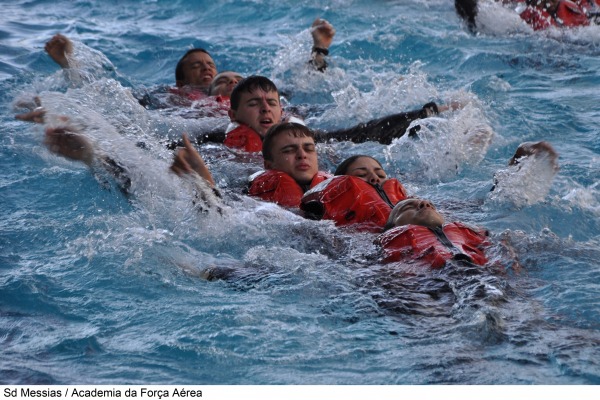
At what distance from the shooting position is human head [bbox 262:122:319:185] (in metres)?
7.35

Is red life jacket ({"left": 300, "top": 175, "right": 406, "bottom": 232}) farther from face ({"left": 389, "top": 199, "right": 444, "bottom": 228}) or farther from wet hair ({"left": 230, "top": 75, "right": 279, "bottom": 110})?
wet hair ({"left": 230, "top": 75, "right": 279, "bottom": 110})

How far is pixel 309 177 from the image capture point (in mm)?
7352

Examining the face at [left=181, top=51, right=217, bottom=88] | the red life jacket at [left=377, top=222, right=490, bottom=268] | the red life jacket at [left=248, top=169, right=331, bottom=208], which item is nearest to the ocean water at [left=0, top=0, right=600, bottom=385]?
the red life jacket at [left=377, top=222, right=490, bottom=268]

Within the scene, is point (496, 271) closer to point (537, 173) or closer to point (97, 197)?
point (537, 173)

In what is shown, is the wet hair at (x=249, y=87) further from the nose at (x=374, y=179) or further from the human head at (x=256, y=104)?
the nose at (x=374, y=179)

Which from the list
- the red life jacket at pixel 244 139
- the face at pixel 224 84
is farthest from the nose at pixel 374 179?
the face at pixel 224 84

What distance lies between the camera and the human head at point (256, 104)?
8.65m

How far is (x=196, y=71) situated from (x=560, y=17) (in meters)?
4.99

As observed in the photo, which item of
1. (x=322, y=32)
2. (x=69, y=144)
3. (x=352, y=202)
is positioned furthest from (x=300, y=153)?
(x=322, y=32)

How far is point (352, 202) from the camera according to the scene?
6.50 m

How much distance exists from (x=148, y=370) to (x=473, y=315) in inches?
71.6

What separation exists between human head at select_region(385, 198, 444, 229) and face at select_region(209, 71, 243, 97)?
420 centimetres

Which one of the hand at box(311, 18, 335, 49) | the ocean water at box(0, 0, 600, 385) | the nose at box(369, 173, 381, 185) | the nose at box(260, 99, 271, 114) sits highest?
the hand at box(311, 18, 335, 49)

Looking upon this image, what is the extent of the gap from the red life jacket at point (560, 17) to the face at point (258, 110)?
4830mm
